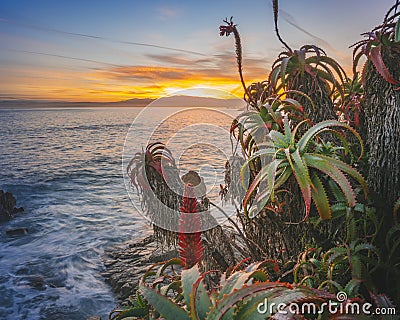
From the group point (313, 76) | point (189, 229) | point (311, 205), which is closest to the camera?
point (189, 229)

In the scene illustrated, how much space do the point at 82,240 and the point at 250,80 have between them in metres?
4.04

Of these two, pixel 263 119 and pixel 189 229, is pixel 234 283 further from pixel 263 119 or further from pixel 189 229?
pixel 263 119

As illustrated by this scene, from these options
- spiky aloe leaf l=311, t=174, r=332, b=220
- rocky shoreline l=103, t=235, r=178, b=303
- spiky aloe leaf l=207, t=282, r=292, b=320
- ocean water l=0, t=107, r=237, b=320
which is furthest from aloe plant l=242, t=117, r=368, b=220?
rocky shoreline l=103, t=235, r=178, b=303

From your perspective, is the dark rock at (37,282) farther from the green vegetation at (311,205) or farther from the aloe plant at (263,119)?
the aloe plant at (263,119)

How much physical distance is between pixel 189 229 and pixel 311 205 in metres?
0.73

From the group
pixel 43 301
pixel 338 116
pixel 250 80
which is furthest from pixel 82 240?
pixel 338 116

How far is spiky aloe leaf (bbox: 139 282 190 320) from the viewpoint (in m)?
0.61

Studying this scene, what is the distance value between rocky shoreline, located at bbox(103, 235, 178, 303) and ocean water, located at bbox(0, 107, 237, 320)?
0.11 m

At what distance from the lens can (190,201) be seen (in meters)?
0.76

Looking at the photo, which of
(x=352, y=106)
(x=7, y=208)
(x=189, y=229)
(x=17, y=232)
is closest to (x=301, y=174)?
(x=189, y=229)

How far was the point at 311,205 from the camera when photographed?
135 centimetres

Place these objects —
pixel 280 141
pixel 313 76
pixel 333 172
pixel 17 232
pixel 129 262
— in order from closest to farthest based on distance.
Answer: pixel 333 172 → pixel 280 141 → pixel 313 76 → pixel 129 262 → pixel 17 232

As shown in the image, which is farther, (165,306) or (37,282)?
(37,282)

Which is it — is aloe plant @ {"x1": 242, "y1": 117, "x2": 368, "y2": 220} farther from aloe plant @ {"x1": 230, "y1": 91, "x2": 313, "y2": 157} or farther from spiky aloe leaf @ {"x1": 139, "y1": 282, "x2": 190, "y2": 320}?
spiky aloe leaf @ {"x1": 139, "y1": 282, "x2": 190, "y2": 320}
